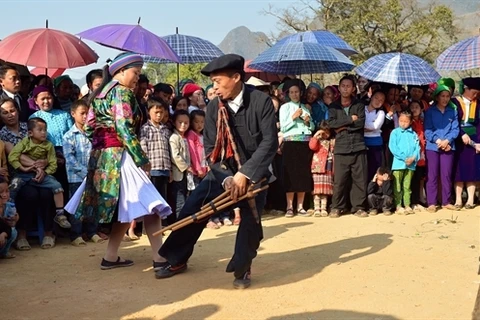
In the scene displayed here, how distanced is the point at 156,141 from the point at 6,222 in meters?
2.07

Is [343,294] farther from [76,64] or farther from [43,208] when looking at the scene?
[76,64]

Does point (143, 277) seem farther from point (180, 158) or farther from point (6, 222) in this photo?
point (180, 158)

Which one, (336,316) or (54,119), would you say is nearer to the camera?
(336,316)

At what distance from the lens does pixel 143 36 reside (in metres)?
7.48

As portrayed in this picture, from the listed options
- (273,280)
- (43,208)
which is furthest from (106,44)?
(273,280)

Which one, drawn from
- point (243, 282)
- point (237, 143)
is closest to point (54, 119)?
point (237, 143)

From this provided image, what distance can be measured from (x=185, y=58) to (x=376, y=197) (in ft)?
12.5

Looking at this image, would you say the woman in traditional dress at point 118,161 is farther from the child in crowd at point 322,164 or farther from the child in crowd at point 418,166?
the child in crowd at point 418,166

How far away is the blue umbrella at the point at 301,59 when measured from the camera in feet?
28.0

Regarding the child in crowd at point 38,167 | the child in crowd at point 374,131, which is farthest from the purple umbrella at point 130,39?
the child in crowd at point 374,131

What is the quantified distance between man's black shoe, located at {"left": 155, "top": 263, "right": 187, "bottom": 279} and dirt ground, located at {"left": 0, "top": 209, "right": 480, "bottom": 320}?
10 centimetres

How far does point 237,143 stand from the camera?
5.20 meters

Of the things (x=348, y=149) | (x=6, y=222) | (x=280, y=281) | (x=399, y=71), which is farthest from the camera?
(x=348, y=149)

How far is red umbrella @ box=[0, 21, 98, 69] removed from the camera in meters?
7.08
